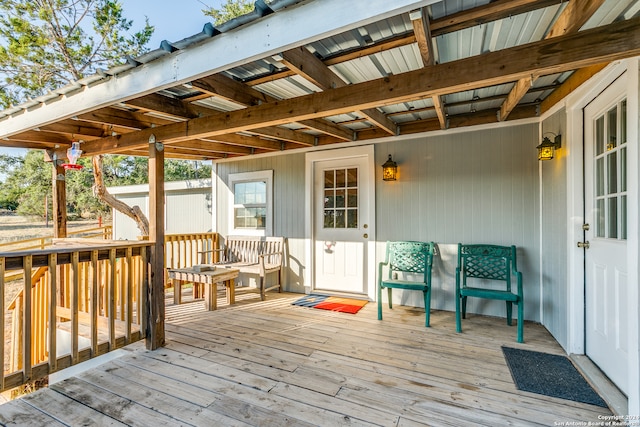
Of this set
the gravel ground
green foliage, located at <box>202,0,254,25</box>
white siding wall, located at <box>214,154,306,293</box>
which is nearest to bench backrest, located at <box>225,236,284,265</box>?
white siding wall, located at <box>214,154,306,293</box>

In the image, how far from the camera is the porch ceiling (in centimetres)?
154

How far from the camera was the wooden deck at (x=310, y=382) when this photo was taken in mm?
1743

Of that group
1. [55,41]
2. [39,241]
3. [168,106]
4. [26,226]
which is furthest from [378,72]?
[26,226]

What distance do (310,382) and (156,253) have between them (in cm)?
184

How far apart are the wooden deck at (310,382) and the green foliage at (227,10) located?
9459mm

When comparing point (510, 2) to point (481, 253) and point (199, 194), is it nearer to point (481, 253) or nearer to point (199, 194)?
point (481, 253)

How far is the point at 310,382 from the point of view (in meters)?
2.11

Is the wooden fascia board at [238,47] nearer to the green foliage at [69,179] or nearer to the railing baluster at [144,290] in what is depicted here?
the railing baluster at [144,290]

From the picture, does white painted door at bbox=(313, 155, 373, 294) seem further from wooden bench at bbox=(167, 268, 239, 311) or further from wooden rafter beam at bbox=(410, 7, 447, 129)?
wooden rafter beam at bbox=(410, 7, 447, 129)

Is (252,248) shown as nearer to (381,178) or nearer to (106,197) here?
(381,178)

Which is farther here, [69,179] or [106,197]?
[69,179]

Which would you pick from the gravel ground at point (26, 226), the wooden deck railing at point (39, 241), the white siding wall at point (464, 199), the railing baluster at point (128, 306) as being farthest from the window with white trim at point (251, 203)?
the gravel ground at point (26, 226)

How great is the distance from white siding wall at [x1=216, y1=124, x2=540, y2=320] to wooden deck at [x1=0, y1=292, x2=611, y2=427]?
0.68 meters

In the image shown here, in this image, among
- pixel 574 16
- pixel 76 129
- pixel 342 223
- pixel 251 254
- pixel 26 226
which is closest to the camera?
pixel 574 16
